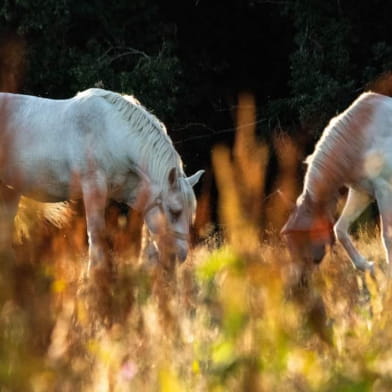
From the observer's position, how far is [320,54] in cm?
1709

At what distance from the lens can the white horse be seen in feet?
26.3

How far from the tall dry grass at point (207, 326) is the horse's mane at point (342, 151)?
17.0 ft

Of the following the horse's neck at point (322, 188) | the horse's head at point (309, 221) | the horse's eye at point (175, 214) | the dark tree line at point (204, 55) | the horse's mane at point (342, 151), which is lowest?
the dark tree line at point (204, 55)

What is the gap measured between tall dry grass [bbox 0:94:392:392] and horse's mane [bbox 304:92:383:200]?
5170mm

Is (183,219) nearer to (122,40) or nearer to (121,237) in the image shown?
(121,237)

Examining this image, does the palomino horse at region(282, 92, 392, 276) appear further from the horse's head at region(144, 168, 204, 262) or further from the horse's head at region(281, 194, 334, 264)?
the horse's head at region(144, 168, 204, 262)

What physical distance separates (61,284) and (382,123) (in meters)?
5.85

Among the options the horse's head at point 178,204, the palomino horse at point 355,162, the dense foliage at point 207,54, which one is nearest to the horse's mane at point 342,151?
the palomino horse at point 355,162

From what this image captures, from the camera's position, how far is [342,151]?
7.71 metres

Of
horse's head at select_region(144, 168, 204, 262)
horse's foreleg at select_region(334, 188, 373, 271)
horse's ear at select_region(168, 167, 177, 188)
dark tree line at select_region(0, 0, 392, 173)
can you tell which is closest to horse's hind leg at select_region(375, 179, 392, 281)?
horse's foreleg at select_region(334, 188, 373, 271)

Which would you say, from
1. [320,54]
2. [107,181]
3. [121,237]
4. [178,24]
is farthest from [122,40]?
→ [121,237]

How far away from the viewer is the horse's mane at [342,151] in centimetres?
770

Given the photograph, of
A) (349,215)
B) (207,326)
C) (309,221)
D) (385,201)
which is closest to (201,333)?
(207,326)

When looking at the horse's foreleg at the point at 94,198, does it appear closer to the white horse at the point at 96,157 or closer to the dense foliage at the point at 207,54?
the white horse at the point at 96,157
